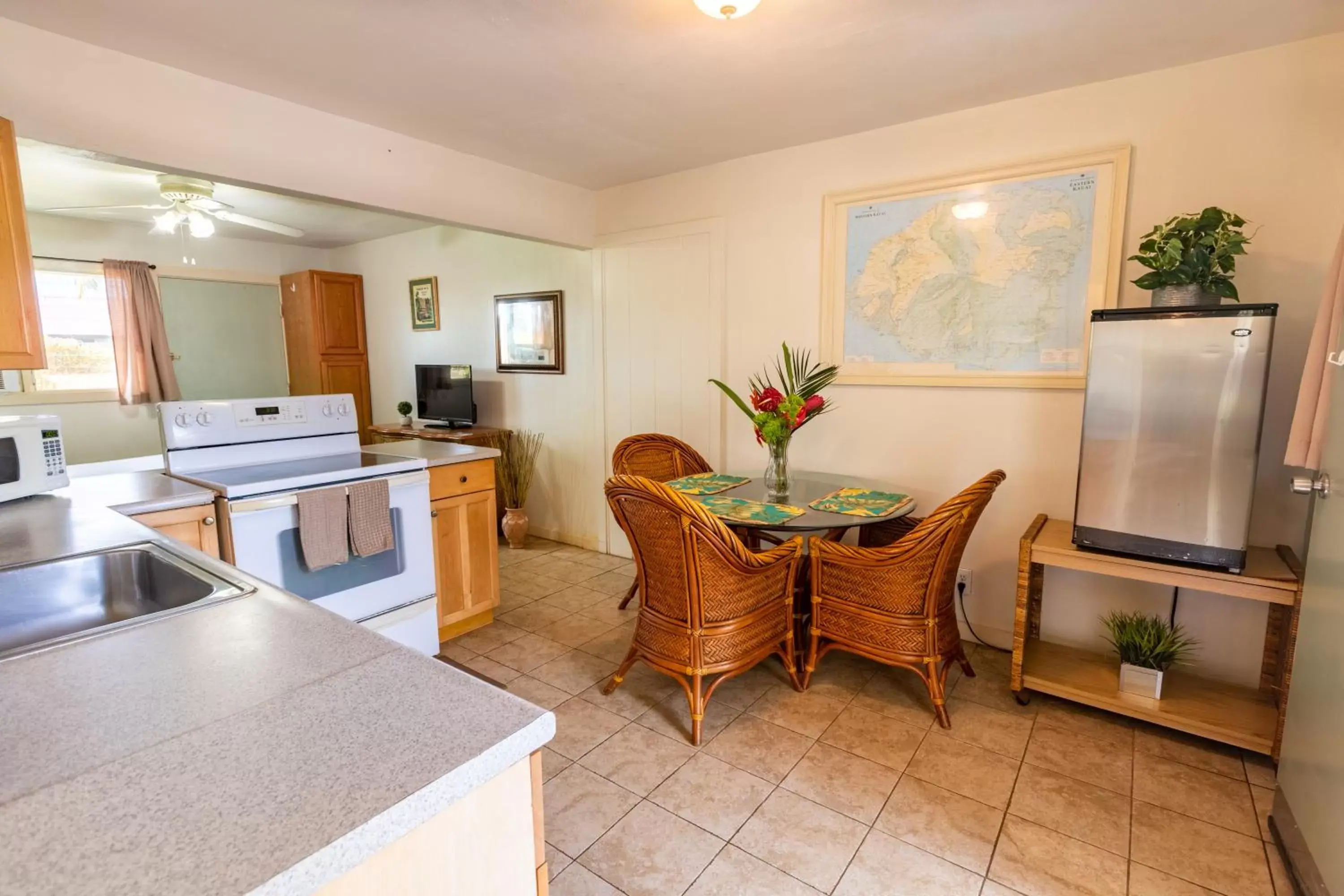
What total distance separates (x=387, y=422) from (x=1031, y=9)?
5.46 metres

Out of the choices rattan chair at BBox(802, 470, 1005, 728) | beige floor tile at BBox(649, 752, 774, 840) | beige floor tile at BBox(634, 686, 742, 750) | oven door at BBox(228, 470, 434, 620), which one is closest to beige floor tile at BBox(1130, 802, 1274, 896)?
rattan chair at BBox(802, 470, 1005, 728)

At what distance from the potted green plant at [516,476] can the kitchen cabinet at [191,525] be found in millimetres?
2330

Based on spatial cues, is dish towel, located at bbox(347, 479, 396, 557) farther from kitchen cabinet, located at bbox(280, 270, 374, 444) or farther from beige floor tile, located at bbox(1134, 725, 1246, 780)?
kitchen cabinet, located at bbox(280, 270, 374, 444)

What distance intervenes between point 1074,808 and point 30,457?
322 centimetres

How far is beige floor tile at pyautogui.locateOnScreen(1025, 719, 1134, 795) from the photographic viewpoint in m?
1.92

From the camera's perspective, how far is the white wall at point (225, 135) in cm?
192

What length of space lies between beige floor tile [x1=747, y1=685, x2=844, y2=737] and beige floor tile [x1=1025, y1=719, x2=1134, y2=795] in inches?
25.3

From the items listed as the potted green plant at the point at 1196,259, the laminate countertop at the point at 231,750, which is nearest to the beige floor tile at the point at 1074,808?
the potted green plant at the point at 1196,259

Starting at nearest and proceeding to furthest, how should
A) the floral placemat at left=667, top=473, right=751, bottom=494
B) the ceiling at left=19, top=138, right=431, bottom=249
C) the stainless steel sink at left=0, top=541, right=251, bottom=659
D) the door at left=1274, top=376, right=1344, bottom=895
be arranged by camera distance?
the stainless steel sink at left=0, top=541, right=251, bottom=659 → the door at left=1274, top=376, right=1344, bottom=895 → the floral placemat at left=667, top=473, right=751, bottom=494 → the ceiling at left=19, top=138, right=431, bottom=249

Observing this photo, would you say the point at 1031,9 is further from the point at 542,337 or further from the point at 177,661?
the point at 542,337

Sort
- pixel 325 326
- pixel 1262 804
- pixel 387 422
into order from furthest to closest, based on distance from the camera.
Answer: pixel 387 422
pixel 325 326
pixel 1262 804

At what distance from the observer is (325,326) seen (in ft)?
17.7

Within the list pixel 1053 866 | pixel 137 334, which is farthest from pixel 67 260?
pixel 1053 866

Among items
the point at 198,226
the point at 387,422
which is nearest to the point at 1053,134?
the point at 198,226
